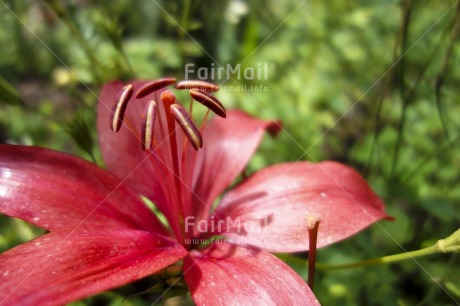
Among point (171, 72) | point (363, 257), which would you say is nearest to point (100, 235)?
point (363, 257)

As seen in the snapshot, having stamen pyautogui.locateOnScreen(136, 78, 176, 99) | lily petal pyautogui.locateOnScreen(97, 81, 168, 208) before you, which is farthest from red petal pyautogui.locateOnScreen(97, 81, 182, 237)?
stamen pyautogui.locateOnScreen(136, 78, 176, 99)

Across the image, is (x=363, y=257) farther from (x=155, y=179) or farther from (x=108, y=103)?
(x=108, y=103)

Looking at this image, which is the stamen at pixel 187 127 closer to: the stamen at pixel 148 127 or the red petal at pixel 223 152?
the stamen at pixel 148 127

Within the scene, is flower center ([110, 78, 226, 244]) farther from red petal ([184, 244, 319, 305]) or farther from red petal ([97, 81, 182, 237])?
red petal ([184, 244, 319, 305])

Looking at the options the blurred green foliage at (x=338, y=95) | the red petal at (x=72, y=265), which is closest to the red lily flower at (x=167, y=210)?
the red petal at (x=72, y=265)

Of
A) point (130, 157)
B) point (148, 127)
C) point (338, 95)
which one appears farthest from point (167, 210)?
point (338, 95)

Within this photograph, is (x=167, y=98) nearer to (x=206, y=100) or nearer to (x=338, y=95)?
(x=206, y=100)
